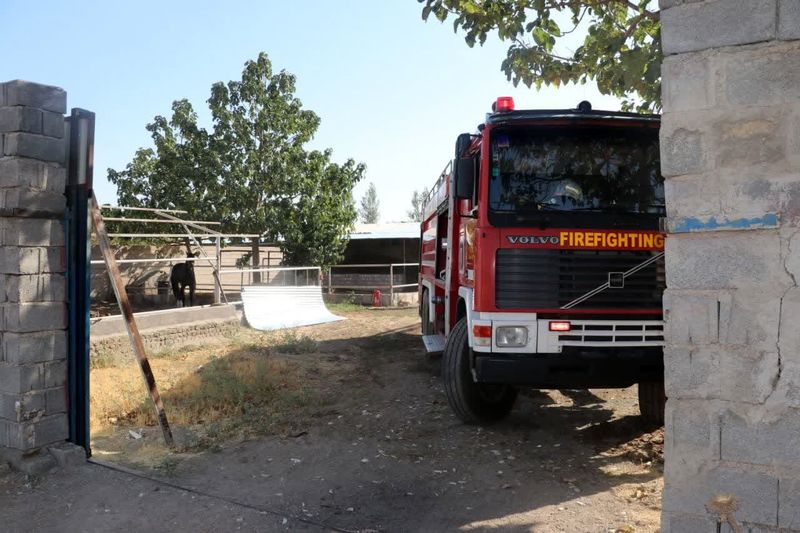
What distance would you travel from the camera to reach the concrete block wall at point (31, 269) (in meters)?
5.09

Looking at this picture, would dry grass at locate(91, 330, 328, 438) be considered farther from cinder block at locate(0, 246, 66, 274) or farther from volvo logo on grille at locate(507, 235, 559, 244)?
volvo logo on grille at locate(507, 235, 559, 244)

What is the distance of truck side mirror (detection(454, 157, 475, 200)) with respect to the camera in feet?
19.1

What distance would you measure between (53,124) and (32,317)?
1.61 metres

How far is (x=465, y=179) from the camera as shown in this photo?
230 inches

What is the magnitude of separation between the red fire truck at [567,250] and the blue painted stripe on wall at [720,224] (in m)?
2.48

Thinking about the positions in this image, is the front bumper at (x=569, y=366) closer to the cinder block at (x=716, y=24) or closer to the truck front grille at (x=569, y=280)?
the truck front grille at (x=569, y=280)

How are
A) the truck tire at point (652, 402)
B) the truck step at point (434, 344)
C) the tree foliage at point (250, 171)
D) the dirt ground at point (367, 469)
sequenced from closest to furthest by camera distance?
1. the dirt ground at point (367, 469)
2. the truck tire at point (652, 402)
3. the truck step at point (434, 344)
4. the tree foliage at point (250, 171)

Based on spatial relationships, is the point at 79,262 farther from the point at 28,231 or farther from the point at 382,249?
the point at 382,249

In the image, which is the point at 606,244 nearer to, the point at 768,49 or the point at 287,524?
the point at 768,49

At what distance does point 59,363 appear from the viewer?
537 centimetres

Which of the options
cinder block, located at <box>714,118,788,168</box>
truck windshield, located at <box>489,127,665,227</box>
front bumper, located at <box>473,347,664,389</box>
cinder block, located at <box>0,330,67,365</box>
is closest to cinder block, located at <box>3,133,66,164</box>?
cinder block, located at <box>0,330,67,365</box>

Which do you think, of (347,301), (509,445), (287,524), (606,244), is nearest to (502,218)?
(606,244)

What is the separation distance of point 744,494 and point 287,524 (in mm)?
2771


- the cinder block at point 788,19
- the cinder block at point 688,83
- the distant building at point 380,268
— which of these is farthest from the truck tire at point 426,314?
the distant building at point 380,268
